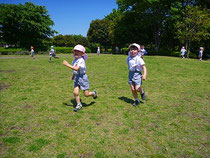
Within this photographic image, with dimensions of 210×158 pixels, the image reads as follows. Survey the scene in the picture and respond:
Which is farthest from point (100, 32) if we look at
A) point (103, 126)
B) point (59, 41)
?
point (103, 126)

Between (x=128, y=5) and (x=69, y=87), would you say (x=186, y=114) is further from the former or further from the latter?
(x=128, y=5)

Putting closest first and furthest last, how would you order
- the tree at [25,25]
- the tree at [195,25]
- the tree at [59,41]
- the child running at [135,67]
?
the child running at [135,67] < the tree at [195,25] < the tree at [25,25] < the tree at [59,41]

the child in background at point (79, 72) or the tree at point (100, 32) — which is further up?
the tree at point (100, 32)

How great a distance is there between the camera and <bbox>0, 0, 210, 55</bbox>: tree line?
2788 cm

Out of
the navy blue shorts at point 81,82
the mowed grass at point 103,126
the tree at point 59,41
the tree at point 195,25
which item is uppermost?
the tree at point 59,41

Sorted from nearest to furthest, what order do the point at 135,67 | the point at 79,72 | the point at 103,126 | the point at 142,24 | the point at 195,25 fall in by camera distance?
the point at 103,126 → the point at 79,72 → the point at 135,67 → the point at 195,25 → the point at 142,24

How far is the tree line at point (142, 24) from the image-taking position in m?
27.9

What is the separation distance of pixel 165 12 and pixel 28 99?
35.2 metres

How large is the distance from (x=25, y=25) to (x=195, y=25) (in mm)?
39165

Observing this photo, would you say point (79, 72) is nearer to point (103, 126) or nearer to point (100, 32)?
point (103, 126)

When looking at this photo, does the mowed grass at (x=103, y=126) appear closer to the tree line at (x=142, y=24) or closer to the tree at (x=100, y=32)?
the tree line at (x=142, y=24)

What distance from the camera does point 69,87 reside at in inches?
311

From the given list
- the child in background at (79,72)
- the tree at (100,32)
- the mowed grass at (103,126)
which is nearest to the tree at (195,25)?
the mowed grass at (103,126)

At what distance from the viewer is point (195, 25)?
2725 centimetres
